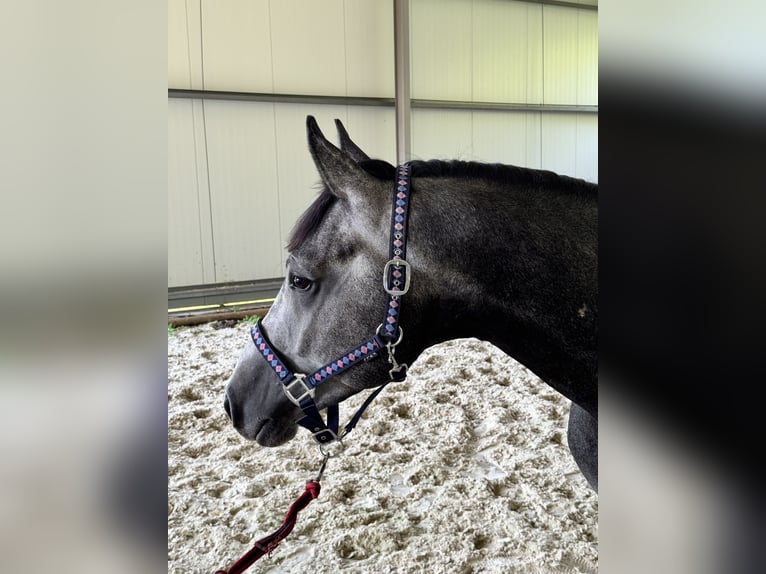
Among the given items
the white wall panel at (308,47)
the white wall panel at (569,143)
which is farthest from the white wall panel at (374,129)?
the white wall panel at (569,143)

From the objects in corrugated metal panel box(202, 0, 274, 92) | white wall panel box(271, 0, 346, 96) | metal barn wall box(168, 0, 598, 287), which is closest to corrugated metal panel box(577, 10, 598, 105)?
metal barn wall box(168, 0, 598, 287)

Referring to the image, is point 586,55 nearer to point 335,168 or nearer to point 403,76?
point 403,76

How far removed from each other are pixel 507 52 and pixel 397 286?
7.39 meters

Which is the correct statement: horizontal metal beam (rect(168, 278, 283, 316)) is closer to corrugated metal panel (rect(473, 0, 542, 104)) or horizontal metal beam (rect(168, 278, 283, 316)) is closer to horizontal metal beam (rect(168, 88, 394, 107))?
horizontal metal beam (rect(168, 88, 394, 107))

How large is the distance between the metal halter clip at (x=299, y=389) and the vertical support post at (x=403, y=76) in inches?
230

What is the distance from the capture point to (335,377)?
1312mm

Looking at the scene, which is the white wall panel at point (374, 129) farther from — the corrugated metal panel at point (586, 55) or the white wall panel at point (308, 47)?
the corrugated metal panel at point (586, 55)

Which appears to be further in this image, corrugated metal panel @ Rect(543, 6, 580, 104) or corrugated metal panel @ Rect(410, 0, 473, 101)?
corrugated metal panel @ Rect(543, 6, 580, 104)

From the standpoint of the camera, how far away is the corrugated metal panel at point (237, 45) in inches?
247

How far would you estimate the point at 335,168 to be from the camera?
1.21 metres

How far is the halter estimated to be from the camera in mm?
1180
